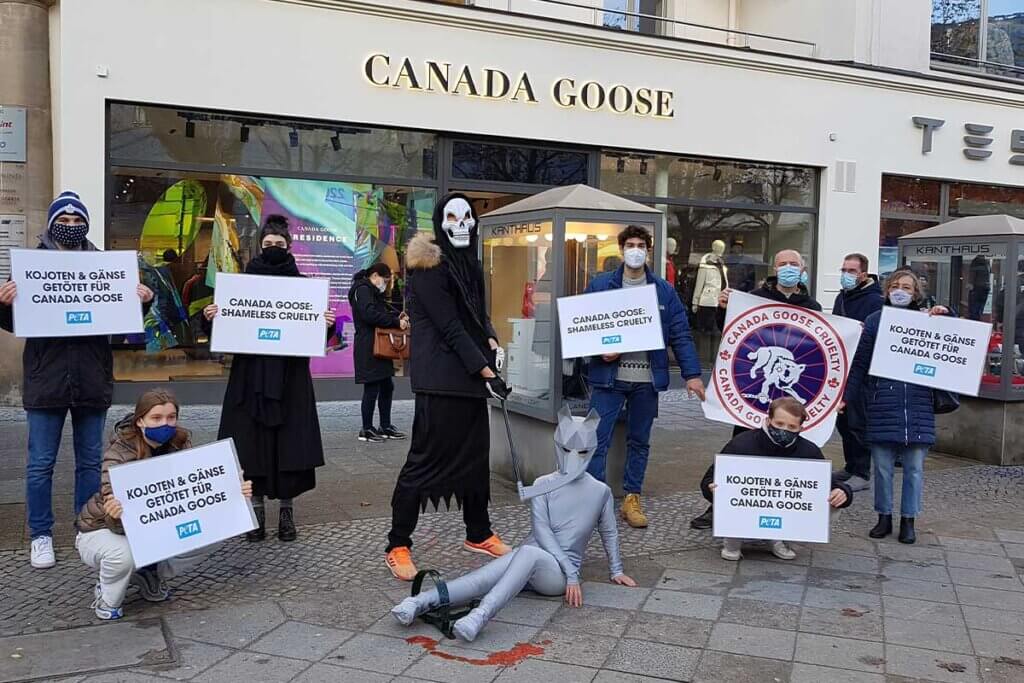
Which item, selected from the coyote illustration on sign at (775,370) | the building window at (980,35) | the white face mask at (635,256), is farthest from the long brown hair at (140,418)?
the building window at (980,35)

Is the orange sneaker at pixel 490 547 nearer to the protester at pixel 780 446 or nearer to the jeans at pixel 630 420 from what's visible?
the jeans at pixel 630 420

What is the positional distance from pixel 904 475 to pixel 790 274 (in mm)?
1471

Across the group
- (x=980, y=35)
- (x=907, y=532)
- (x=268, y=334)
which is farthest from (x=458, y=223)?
(x=980, y=35)

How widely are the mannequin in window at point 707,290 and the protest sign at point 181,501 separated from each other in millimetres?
9671

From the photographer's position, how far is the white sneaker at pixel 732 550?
536cm

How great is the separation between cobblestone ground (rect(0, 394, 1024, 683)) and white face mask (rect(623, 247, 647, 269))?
1.73 metres

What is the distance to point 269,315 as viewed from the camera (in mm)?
5297

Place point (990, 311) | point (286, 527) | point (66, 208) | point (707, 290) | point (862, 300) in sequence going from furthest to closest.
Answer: point (707, 290) < point (990, 311) < point (862, 300) < point (286, 527) < point (66, 208)

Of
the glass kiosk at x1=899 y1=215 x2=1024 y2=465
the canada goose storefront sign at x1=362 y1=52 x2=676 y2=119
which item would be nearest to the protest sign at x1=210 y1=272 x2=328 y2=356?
the glass kiosk at x1=899 y1=215 x2=1024 y2=465

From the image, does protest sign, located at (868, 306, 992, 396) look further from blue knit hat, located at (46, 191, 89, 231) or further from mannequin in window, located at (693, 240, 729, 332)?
mannequin in window, located at (693, 240, 729, 332)

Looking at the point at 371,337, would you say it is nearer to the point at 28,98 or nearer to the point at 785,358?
the point at 785,358

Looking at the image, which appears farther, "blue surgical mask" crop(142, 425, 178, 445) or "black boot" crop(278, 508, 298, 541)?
"black boot" crop(278, 508, 298, 541)

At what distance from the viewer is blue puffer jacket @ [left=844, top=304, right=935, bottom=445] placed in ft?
19.0

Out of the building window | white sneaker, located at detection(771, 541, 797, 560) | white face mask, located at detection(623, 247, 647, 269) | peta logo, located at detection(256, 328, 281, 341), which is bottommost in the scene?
white sneaker, located at detection(771, 541, 797, 560)
